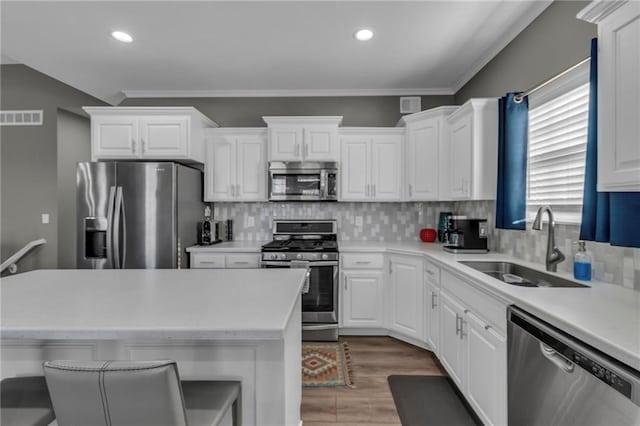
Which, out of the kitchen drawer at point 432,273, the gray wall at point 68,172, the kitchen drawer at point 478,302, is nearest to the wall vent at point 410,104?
the kitchen drawer at point 432,273

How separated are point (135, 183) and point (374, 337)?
2869 mm

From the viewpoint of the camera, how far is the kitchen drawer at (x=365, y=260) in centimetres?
322

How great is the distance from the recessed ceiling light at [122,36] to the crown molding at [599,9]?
312 centimetres

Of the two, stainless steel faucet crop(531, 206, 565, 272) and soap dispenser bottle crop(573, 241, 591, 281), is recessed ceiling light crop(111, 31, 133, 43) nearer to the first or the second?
stainless steel faucet crop(531, 206, 565, 272)

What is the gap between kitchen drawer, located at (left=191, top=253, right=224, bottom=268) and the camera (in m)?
3.20

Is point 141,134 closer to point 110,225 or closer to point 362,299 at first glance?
point 110,225

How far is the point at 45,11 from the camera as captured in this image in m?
2.31

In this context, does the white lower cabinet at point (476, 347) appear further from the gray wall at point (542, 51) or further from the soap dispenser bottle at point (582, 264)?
the gray wall at point (542, 51)

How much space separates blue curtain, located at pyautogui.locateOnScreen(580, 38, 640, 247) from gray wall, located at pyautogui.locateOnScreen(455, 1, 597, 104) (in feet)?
1.69

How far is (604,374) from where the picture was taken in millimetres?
941

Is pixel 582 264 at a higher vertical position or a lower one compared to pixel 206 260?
higher

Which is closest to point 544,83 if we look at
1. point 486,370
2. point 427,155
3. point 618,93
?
point 618,93

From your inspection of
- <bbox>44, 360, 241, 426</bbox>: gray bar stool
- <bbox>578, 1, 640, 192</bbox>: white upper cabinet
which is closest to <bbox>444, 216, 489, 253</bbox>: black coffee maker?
<bbox>578, 1, 640, 192</bbox>: white upper cabinet

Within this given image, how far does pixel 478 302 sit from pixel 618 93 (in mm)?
1181
